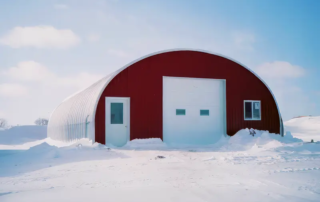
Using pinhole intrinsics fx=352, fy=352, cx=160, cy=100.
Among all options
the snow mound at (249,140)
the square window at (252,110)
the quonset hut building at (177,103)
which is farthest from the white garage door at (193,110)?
the square window at (252,110)

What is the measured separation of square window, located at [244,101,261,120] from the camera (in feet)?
63.9

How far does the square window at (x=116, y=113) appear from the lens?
55.2 ft

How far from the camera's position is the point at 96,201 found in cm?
566

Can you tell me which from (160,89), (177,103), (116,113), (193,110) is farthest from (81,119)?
(193,110)

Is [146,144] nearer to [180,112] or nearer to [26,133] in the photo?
[180,112]

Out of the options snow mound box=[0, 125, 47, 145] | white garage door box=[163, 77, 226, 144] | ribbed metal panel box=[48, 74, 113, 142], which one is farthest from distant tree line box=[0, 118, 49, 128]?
white garage door box=[163, 77, 226, 144]

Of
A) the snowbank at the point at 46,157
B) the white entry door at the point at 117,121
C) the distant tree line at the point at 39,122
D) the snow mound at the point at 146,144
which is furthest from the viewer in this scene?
the distant tree line at the point at 39,122

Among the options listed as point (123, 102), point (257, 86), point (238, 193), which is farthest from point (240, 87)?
point (238, 193)

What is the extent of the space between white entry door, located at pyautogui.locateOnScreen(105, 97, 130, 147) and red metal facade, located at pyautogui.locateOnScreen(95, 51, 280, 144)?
236 mm

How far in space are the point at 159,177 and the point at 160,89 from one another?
991 cm

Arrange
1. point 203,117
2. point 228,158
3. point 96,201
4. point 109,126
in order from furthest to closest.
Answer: point 203,117
point 109,126
point 228,158
point 96,201

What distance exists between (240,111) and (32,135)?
90.1 ft

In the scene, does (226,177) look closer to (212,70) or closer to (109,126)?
(109,126)

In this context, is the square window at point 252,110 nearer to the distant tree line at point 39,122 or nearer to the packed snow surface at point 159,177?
the packed snow surface at point 159,177
